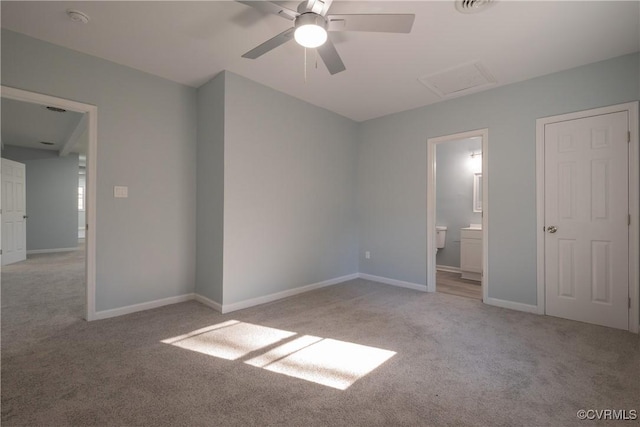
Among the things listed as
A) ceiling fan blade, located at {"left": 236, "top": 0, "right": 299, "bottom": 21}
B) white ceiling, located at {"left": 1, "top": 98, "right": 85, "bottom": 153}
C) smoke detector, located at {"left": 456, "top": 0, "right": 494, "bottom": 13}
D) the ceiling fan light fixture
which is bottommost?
the ceiling fan light fixture

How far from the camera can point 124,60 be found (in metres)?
2.96

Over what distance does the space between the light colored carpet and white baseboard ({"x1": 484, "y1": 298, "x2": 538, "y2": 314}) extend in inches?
6.3

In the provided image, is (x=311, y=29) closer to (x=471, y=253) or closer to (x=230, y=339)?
(x=230, y=339)

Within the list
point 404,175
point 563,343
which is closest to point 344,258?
point 404,175

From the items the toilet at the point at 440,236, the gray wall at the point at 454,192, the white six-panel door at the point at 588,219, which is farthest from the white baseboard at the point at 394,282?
the gray wall at the point at 454,192

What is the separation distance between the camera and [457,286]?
4434mm

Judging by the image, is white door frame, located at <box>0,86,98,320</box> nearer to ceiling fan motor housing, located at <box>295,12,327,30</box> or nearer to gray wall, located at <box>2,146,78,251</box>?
ceiling fan motor housing, located at <box>295,12,327,30</box>

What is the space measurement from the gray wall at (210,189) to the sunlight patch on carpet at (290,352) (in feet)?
2.29

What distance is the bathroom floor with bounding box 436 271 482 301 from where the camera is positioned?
4035 millimetres

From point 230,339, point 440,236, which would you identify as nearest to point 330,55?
point 230,339

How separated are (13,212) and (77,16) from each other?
19.4ft

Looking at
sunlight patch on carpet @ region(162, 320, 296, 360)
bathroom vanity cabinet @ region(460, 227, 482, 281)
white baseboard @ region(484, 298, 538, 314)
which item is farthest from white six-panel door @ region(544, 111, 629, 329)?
sunlight patch on carpet @ region(162, 320, 296, 360)

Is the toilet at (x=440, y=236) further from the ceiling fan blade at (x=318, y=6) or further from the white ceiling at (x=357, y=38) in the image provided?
the ceiling fan blade at (x=318, y=6)

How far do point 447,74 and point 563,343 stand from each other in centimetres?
281
